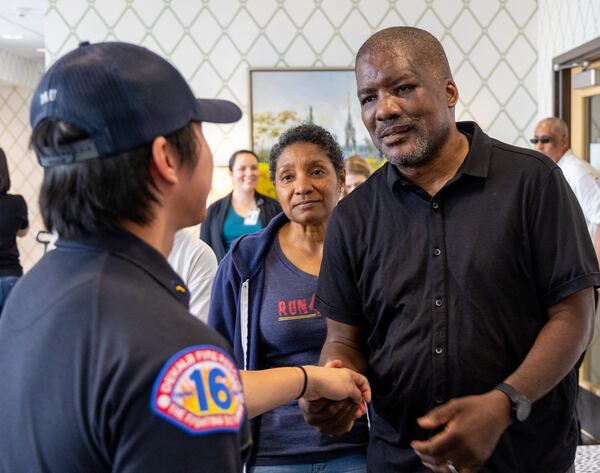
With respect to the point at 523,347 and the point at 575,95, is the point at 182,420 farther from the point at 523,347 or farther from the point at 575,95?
the point at 575,95

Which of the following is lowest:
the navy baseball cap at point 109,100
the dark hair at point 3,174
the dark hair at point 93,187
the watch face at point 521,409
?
the watch face at point 521,409

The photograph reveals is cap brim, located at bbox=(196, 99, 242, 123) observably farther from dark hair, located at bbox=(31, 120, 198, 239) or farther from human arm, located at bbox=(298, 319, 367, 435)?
human arm, located at bbox=(298, 319, 367, 435)

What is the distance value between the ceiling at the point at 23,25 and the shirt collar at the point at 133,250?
5094 millimetres

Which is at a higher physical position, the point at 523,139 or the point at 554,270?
the point at 523,139

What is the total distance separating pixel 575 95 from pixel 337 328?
3.60 metres

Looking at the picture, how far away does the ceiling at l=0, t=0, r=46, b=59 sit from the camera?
621 centimetres

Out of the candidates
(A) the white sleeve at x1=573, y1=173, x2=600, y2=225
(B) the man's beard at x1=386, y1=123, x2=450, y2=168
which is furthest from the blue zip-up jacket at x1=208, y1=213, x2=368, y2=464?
(A) the white sleeve at x1=573, y1=173, x2=600, y2=225

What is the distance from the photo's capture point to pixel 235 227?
4.39m

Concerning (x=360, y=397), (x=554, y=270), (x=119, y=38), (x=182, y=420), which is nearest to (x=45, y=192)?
(x=182, y=420)

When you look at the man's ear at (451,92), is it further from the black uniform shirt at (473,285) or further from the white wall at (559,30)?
the white wall at (559,30)

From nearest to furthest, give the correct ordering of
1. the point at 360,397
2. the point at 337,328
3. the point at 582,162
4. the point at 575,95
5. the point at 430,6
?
the point at 360,397 < the point at 337,328 < the point at 582,162 < the point at 575,95 < the point at 430,6

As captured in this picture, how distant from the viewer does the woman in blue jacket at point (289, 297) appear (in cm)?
181

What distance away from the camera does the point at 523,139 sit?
5.02 metres

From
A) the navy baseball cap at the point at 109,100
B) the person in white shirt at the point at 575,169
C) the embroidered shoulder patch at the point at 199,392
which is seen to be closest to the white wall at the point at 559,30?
the person in white shirt at the point at 575,169
